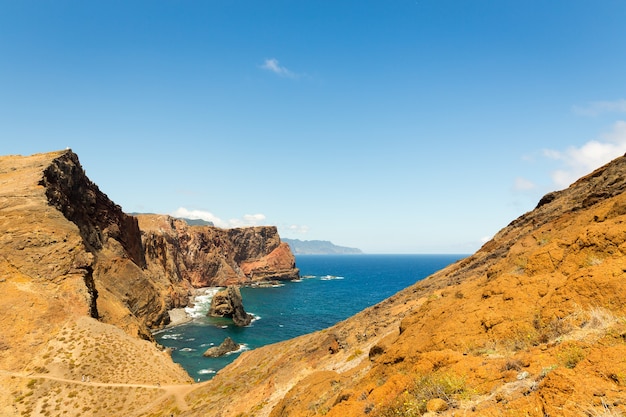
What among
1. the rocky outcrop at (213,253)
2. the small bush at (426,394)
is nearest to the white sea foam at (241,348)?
the rocky outcrop at (213,253)

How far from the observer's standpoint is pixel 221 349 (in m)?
64.2

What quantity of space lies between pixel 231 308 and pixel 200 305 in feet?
74.6

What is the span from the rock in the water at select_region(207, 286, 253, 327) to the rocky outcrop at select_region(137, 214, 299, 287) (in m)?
24.6

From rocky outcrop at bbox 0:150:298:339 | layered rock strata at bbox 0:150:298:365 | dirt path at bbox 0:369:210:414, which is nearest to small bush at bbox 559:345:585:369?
dirt path at bbox 0:369:210:414

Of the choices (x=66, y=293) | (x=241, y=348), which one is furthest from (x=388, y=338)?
(x=241, y=348)

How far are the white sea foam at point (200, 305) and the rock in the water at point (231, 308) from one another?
4.20 meters

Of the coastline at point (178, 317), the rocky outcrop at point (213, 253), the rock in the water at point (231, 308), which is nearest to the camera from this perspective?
the coastline at point (178, 317)

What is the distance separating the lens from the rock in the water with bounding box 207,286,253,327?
8662cm

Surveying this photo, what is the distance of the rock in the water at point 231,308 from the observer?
8662 cm

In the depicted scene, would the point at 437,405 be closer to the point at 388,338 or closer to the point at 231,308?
the point at 388,338

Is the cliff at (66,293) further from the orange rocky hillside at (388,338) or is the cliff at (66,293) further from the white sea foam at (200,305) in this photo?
the white sea foam at (200,305)

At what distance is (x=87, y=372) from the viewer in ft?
115

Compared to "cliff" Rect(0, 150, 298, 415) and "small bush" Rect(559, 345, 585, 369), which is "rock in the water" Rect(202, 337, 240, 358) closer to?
"cliff" Rect(0, 150, 298, 415)

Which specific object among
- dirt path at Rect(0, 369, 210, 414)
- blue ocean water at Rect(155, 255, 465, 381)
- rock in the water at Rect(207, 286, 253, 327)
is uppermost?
dirt path at Rect(0, 369, 210, 414)
